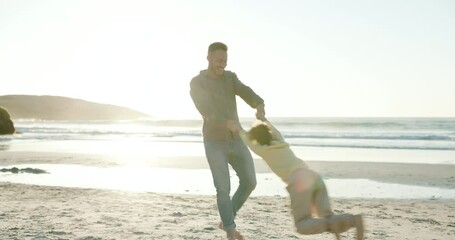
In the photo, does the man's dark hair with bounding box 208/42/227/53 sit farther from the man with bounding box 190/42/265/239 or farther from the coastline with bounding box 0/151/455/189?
the coastline with bounding box 0/151/455/189

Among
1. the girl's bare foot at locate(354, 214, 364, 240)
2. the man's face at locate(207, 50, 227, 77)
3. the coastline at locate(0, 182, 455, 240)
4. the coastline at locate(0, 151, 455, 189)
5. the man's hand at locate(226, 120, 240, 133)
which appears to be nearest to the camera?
the girl's bare foot at locate(354, 214, 364, 240)

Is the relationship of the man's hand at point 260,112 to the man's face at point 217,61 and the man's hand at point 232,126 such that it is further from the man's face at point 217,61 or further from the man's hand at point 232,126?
the man's face at point 217,61

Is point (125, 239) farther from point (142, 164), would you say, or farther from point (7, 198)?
point (142, 164)

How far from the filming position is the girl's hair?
16.5 ft

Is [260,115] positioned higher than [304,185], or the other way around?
[260,115]

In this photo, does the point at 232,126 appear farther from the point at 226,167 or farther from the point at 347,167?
the point at 347,167

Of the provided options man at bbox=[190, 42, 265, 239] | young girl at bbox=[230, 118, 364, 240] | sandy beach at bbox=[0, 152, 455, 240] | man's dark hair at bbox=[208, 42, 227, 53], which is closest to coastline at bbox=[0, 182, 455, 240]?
sandy beach at bbox=[0, 152, 455, 240]

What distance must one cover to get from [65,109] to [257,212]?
490 ft

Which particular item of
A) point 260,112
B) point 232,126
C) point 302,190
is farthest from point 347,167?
point 302,190

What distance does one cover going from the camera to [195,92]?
5945 millimetres

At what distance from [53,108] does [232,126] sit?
494 ft

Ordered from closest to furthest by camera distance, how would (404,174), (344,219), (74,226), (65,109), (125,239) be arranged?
(344,219) < (125,239) < (74,226) < (404,174) < (65,109)

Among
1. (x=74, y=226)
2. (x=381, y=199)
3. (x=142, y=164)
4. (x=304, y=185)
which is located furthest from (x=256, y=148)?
(x=142, y=164)

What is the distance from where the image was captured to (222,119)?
5.79 m
